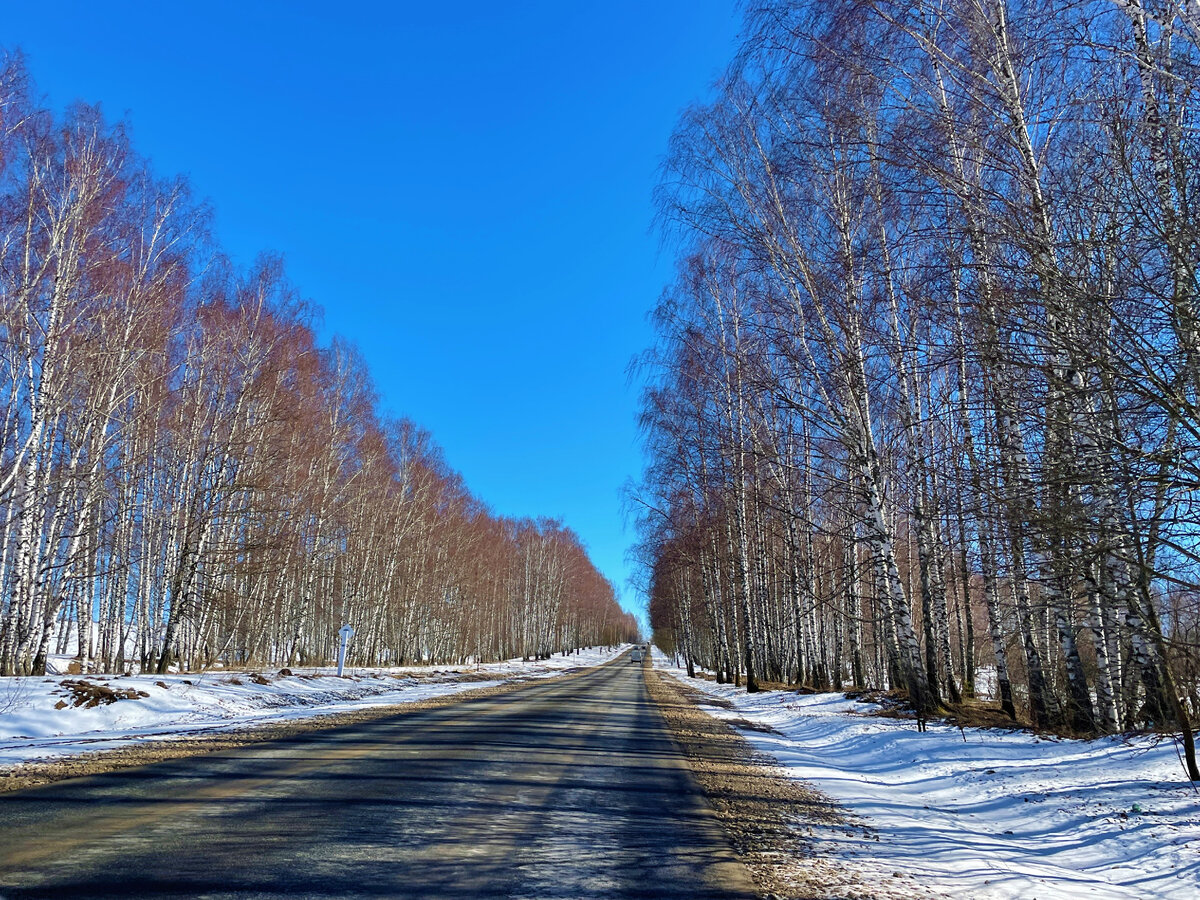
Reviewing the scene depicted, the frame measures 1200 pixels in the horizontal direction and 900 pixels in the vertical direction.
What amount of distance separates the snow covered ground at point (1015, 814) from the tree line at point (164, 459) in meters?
12.8

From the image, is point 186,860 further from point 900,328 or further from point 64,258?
point 900,328

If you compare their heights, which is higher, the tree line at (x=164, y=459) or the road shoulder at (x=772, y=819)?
the tree line at (x=164, y=459)

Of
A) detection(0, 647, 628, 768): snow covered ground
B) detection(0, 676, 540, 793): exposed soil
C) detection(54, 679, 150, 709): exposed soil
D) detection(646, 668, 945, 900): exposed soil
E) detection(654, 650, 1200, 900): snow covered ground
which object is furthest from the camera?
detection(54, 679, 150, 709): exposed soil

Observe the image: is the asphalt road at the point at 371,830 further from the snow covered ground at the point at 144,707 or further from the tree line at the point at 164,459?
the tree line at the point at 164,459

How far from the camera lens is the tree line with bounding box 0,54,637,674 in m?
12.9

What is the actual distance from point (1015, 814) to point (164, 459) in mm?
24302

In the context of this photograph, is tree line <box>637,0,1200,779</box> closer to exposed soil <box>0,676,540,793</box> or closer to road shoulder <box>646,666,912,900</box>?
road shoulder <box>646,666,912,900</box>

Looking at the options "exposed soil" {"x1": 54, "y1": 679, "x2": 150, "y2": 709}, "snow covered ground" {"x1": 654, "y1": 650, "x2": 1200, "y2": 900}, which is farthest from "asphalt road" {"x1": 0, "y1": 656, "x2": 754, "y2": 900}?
"exposed soil" {"x1": 54, "y1": 679, "x2": 150, "y2": 709}

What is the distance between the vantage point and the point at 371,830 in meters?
4.59

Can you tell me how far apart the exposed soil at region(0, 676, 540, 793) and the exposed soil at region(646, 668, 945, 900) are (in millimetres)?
5844

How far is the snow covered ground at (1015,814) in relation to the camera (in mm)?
4289

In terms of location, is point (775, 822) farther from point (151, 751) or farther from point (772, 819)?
point (151, 751)

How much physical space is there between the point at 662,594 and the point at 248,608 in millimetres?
35238

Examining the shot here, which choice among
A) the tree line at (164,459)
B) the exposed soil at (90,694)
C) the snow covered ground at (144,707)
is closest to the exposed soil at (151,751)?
the exposed soil at (90,694)
